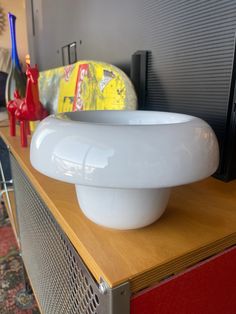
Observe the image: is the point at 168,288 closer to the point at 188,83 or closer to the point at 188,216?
the point at 188,216

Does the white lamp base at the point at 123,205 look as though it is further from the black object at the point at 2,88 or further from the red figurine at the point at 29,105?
the black object at the point at 2,88

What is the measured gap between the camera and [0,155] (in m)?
1.63

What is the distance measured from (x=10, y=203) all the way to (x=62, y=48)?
879 mm

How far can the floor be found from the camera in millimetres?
1037

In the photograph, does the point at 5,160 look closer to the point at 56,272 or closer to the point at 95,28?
the point at 95,28

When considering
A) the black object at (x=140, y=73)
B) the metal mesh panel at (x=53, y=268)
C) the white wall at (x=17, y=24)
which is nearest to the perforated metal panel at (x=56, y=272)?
Result: the metal mesh panel at (x=53, y=268)

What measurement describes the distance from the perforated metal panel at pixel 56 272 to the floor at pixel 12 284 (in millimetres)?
258

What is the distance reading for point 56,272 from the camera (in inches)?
22.3

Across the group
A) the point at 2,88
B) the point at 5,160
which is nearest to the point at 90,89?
the point at 5,160

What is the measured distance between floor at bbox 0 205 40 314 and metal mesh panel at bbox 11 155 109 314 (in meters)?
0.26

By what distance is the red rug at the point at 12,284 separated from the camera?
104 cm

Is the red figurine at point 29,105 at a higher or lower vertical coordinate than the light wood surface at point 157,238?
higher

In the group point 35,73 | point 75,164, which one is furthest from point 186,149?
point 35,73

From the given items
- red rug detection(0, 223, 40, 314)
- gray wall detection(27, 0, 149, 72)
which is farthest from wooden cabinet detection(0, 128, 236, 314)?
red rug detection(0, 223, 40, 314)
